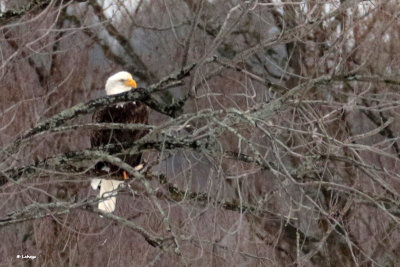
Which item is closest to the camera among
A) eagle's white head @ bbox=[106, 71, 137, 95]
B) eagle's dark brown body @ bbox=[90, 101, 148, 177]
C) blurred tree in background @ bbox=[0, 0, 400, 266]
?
blurred tree in background @ bbox=[0, 0, 400, 266]

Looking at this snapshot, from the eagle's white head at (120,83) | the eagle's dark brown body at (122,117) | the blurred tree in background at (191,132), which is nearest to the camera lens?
the blurred tree in background at (191,132)

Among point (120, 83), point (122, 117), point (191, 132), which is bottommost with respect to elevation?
point (191, 132)

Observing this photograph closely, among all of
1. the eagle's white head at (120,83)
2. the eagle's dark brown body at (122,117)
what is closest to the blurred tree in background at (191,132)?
the eagle's dark brown body at (122,117)

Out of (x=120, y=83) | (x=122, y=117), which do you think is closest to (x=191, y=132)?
(x=122, y=117)

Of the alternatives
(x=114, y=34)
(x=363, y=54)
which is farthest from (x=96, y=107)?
(x=114, y=34)

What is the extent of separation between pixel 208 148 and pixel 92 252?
5.22 metres

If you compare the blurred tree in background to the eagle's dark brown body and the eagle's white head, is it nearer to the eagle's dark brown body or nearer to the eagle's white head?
the eagle's dark brown body

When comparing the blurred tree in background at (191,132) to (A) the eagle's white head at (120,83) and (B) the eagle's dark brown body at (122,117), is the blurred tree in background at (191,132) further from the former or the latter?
(A) the eagle's white head at (120,83)

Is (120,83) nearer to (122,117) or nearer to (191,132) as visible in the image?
(122,117)

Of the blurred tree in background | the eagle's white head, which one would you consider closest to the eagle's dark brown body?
the blurred tree in background

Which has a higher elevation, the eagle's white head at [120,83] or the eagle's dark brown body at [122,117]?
the eagle's white head at [120,83]

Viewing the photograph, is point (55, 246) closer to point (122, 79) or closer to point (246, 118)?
point (122, 79)

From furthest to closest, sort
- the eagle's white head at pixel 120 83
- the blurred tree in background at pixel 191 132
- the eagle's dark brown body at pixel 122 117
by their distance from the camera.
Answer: the eagle's white head at pixel 120 83 → the eagle's dark brown body at pixel 122 117 → the blurred tree in background at pixel 191 132

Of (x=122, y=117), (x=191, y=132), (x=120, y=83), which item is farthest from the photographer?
(x=120, y=83)
